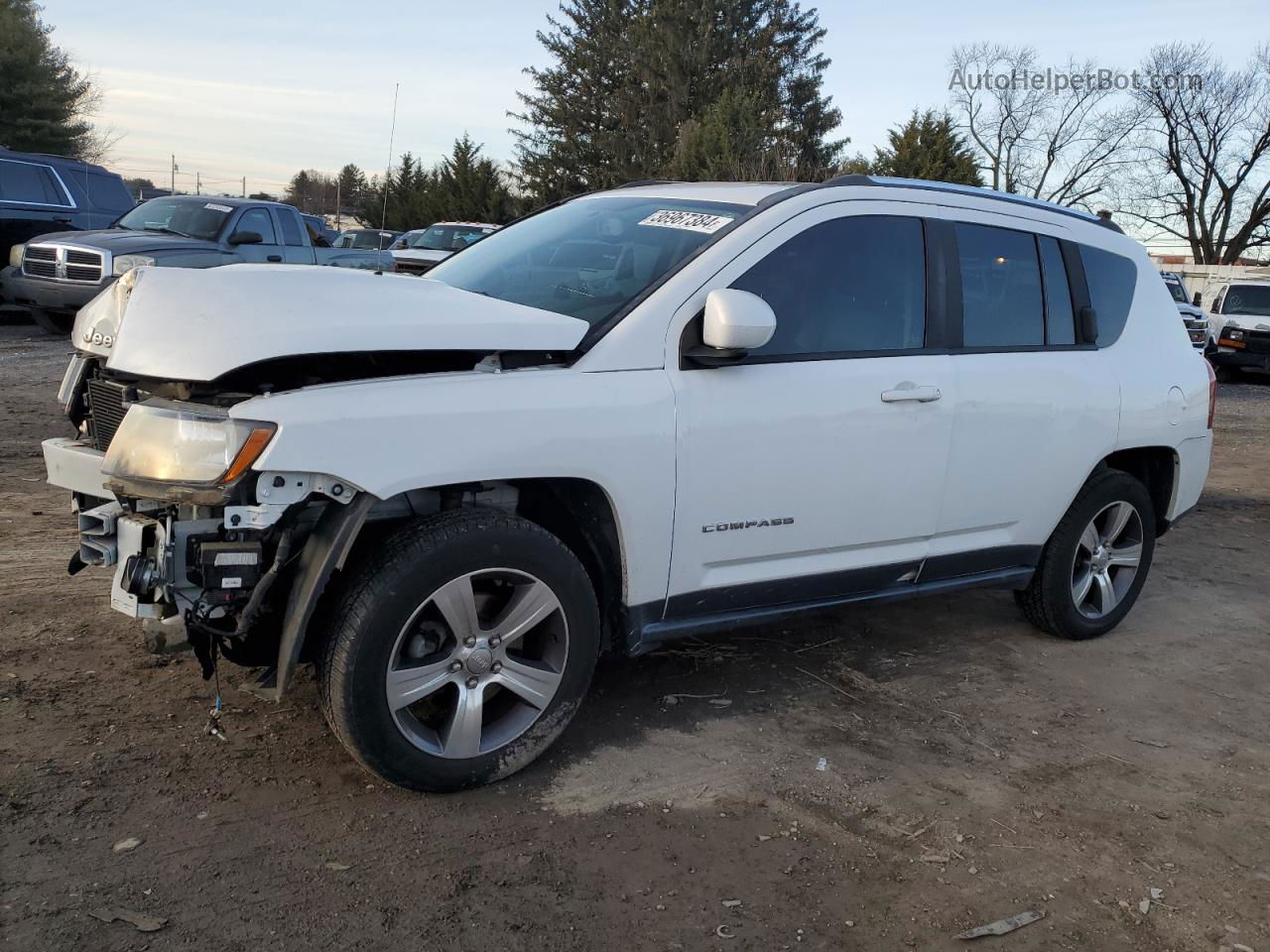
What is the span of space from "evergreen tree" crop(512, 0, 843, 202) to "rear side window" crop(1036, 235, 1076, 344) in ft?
133

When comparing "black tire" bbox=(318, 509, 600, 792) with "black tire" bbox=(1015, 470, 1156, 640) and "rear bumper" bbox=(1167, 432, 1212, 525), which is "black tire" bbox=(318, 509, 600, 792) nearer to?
"black tire" bbox=(1015, 470, 1156, 640)

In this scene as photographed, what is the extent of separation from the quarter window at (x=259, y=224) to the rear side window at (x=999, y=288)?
10.6 m

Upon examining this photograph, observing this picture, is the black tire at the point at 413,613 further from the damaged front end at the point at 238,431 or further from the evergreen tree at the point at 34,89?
the evergreen tree at the point at 34,89

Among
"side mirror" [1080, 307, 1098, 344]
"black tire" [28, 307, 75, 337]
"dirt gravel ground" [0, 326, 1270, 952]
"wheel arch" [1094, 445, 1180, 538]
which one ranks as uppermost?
"side mirror" [1080, 307, 1098, 344]

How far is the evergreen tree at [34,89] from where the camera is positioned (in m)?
35.1

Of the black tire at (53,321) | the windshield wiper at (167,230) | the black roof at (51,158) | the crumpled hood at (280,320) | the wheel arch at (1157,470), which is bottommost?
the black tire at (53,321)

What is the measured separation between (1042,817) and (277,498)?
2459 millimetres

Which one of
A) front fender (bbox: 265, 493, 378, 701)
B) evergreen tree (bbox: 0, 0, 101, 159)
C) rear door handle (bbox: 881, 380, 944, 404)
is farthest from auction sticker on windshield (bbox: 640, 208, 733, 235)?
evergreen tree (bbox: 0, 0, 101, 159)

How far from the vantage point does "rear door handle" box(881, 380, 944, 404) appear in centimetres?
400

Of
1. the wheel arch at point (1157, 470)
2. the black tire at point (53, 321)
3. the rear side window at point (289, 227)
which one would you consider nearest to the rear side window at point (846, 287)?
the wheel arch at point (1157, 470)

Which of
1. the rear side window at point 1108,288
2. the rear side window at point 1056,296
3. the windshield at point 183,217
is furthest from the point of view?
the windshield at point 183,217

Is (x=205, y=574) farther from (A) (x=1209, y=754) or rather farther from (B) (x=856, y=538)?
(A) (x=1209, y=754)

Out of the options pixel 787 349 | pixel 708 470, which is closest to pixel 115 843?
pixel 708 470

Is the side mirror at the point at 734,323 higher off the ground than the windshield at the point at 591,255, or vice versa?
the windshield at the point at 591,255
